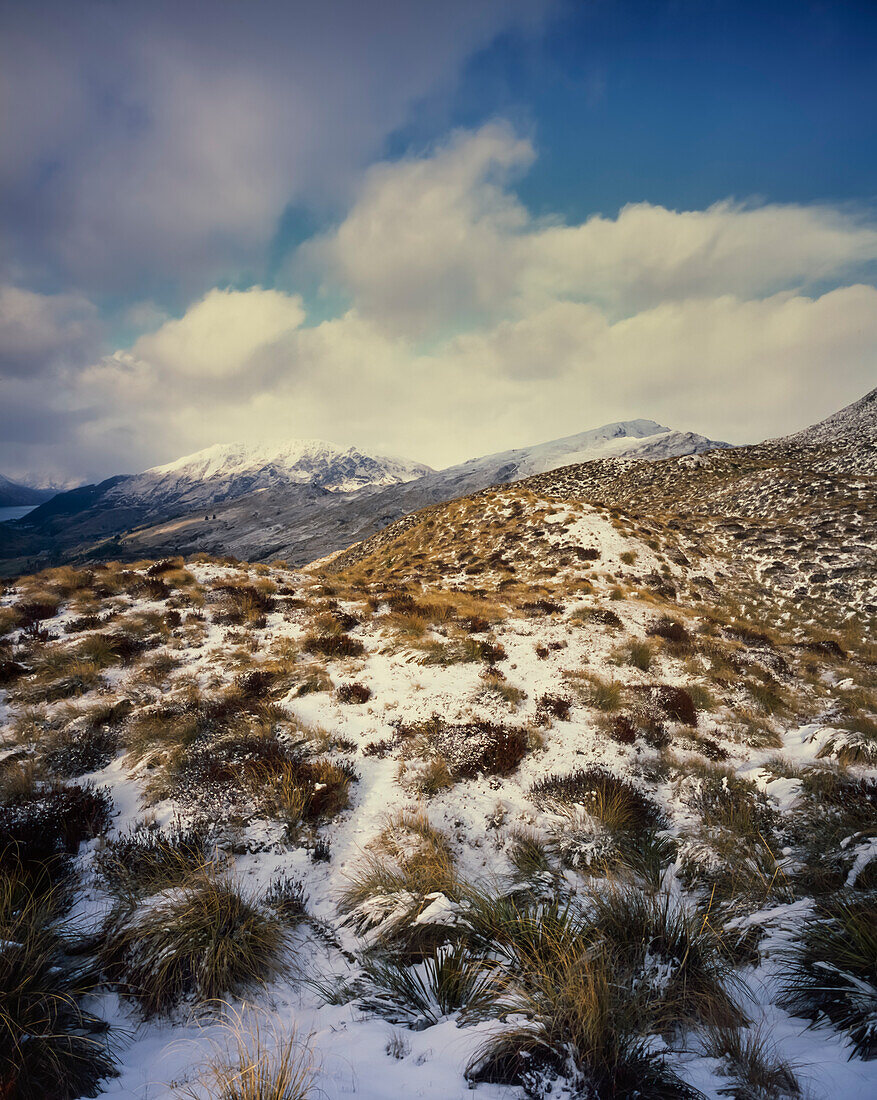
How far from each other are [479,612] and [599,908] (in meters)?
9.81

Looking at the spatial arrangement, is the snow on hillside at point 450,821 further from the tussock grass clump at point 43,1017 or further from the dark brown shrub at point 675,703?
the tussock grass clump at point 43,1017

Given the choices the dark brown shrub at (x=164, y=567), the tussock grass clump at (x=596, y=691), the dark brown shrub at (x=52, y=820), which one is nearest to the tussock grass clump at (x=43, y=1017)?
the dark brown shrub at (x=52, y=820)

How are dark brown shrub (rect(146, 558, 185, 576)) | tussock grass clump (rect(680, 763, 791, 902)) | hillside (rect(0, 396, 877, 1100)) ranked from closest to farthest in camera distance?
1. hillside (rect(0, 396, 877, 1100))
2. tussock grass clump (rect(680, 763, 791, 902))
3. dark brown shrub (rect(146, 558, 185, 576))

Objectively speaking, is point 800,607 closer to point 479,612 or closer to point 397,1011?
point 479,612

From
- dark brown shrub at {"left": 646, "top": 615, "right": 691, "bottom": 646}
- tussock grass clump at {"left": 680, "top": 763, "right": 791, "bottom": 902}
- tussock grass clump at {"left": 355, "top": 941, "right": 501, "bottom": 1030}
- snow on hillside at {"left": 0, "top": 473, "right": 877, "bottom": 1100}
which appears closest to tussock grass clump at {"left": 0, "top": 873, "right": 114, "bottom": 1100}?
snow on hillside at {"left": 0, "top": 473, "right": 877, "bottom": 1100}

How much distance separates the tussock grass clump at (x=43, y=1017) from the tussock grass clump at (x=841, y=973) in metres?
5.49

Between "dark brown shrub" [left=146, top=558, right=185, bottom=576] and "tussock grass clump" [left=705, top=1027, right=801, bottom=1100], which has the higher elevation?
"dark brown shrub" [left=146, top=558, right=185, bottom=576]

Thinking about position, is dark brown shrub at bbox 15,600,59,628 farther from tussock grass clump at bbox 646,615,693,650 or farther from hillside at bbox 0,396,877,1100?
tussock grass clump at bbox 646,615,693,650

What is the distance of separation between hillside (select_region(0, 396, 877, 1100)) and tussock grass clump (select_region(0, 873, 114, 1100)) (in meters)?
0.07

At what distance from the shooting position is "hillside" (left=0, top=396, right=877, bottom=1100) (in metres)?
3.15

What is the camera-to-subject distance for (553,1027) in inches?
122

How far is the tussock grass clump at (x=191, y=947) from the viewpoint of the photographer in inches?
143

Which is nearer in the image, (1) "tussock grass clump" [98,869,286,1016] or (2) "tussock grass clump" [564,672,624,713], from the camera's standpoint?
(1) "tussock grass clump" [98,869,286,1016]

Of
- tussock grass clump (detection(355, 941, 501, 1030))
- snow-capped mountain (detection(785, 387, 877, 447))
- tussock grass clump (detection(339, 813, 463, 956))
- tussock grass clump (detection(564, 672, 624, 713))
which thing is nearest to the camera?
tussock grass clump (detection(355, 941, 501, 1030))
